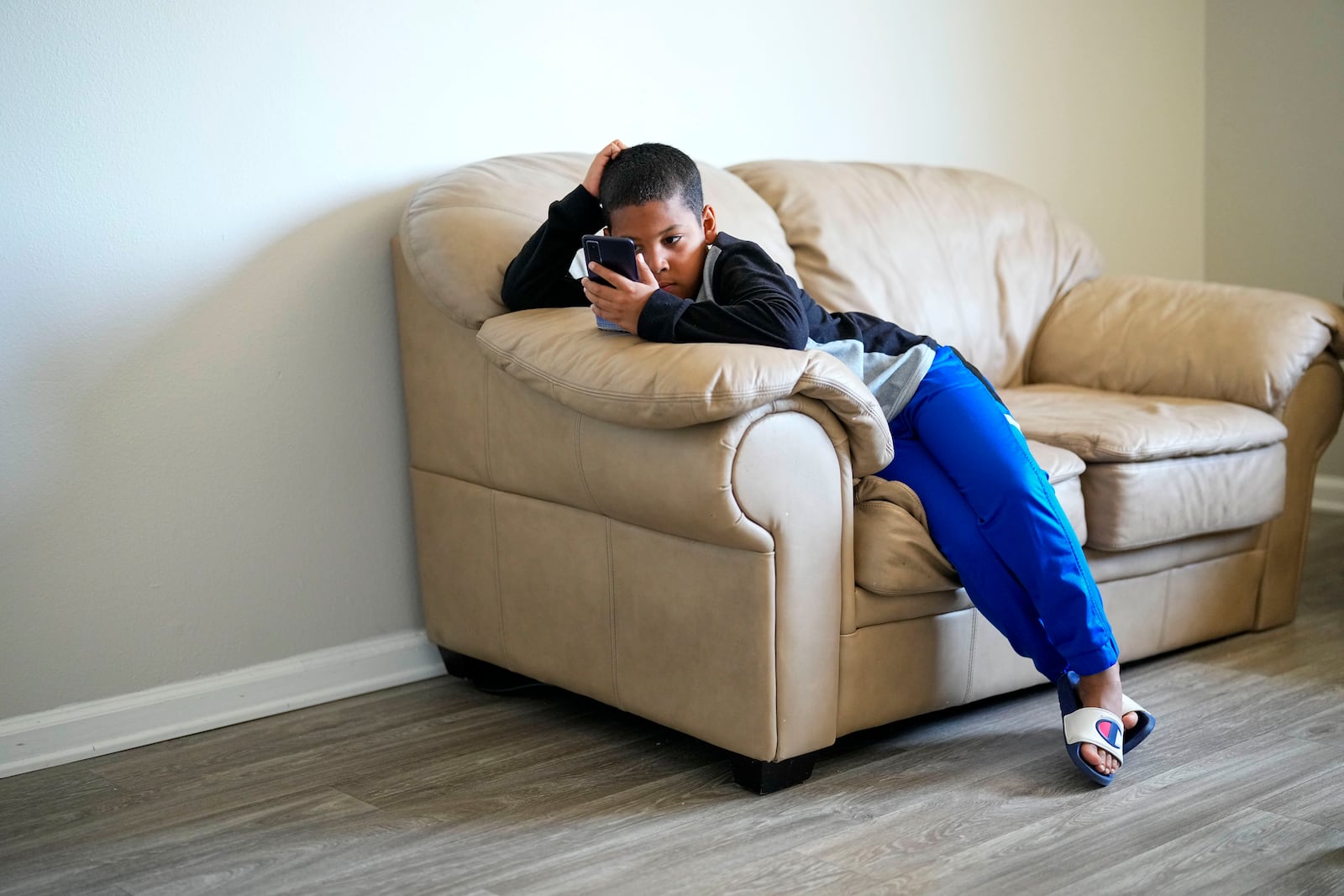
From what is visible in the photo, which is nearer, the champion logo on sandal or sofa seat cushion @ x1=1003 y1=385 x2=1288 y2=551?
the champion logo on sandal

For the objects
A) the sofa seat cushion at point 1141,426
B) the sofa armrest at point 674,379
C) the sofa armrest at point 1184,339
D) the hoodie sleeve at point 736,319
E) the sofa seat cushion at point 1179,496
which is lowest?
the sofa seat cushion at point 1179,496

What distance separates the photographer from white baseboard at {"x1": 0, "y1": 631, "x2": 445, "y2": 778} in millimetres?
1949

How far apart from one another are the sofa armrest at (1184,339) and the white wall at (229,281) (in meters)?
0.90

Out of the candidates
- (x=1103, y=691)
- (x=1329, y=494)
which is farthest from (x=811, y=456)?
(x=1329, y=494)

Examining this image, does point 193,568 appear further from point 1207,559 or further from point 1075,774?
point 1207,559

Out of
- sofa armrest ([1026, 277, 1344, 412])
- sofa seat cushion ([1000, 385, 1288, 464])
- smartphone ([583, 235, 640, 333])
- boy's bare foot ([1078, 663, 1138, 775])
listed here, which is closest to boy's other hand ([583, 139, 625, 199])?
smartphone ([583, 235, 640, 333])

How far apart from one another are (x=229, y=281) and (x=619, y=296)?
0.74 metres

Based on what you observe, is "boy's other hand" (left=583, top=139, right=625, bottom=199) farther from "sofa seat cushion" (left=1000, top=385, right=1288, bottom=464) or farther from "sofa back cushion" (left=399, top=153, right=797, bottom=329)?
"sofa seat cushion" (left=1000, top=385, right=1288, bottom=464)

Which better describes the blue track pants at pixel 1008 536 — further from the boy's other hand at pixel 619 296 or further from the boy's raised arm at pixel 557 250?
the boy's raised arm at pixel 557 250

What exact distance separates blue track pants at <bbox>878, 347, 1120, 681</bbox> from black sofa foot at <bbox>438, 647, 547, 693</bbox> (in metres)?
0.78

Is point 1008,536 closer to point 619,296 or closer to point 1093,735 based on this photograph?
point 1093,735

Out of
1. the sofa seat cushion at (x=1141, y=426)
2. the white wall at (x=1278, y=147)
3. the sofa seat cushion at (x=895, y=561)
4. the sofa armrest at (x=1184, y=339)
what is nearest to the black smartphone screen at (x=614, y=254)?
the sofa seat cushion at (x=895, y=561)

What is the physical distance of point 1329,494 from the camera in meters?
3.49

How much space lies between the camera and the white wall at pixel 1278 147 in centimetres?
345
